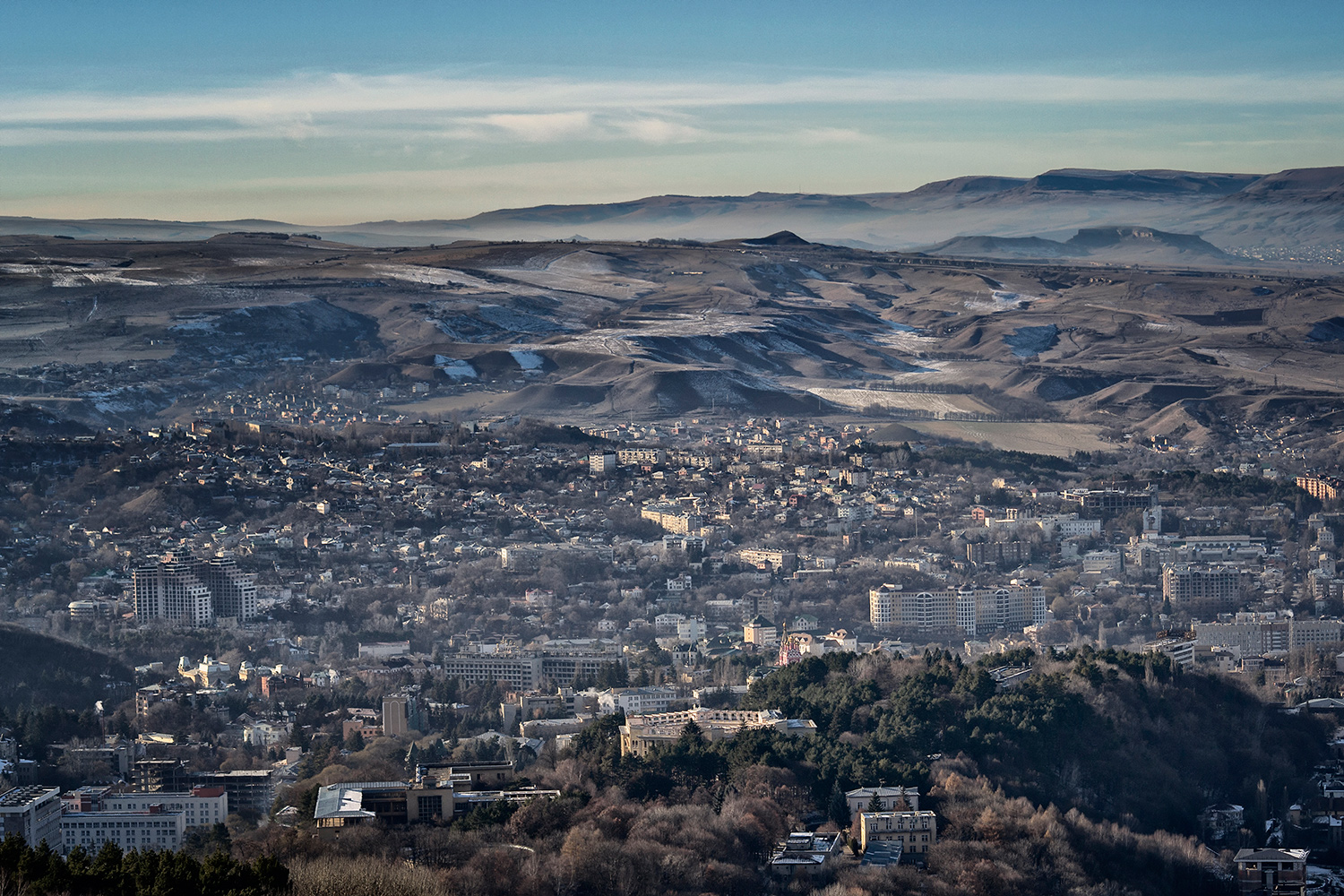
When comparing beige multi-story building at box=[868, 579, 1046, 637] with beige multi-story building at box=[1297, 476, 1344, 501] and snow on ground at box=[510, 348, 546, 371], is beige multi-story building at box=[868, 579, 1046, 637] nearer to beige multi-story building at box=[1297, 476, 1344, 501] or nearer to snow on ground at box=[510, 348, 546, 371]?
beige multi-story building at box=[1297, 476, 1344, 501]

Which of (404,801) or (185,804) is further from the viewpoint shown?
(185,804)

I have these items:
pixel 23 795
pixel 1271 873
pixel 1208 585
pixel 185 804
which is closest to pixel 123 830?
pixel 185 804

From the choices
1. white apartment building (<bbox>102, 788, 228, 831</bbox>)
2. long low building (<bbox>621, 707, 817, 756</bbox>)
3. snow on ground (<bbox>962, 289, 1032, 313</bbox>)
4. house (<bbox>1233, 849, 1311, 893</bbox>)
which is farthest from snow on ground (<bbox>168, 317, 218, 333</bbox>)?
house (<bbox>1233, 849, 1311, 893</bbox>)

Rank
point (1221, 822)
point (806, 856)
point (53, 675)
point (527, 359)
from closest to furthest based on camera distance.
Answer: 1. point (806, 856)
2. point (1221, 822)
3. point (53, 675)
4. point (527, 359)

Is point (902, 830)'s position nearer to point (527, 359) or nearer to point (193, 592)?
point (193, 592)

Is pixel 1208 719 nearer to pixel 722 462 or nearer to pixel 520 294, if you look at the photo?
pixel 722 462

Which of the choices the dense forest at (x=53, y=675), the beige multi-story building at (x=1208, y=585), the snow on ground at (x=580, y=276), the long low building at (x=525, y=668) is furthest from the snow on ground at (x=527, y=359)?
the long low building at (x=525, y=668)
